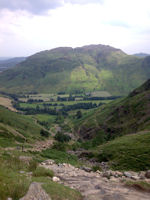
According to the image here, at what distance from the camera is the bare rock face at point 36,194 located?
12500 millimetres

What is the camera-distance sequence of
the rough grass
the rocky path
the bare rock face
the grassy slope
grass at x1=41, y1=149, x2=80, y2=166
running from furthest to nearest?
1. the grassy slope
2. grass at x1=41, y1=149, x2=80, y2=166
3. the rough grass
4. the rocky path
5. the bare rock face

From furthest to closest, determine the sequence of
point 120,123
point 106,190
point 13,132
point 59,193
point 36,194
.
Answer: point 120,123 < point 13,132 < point 106,190 < point 59,193 < point 36,194

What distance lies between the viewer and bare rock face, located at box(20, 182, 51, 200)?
1250 centimetres

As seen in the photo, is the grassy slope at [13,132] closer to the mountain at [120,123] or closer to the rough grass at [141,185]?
→ the rough grass at [141,185]

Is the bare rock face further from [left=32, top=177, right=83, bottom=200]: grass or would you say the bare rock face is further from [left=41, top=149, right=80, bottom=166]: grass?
[left=41, top=149, right=80, bottom=166]: grass

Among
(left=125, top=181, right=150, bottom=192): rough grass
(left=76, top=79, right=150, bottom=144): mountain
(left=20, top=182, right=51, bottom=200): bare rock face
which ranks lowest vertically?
(left=76, top=79, right=150, bottom=144): mountain

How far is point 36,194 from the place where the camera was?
→ 12.9m

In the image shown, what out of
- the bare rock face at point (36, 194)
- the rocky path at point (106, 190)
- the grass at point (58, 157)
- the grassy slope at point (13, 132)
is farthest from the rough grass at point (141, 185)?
the grassy slope at point (13, 132)

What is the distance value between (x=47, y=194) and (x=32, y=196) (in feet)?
4.08

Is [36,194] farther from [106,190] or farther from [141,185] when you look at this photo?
[141,185]

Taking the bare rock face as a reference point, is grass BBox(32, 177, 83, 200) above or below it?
below

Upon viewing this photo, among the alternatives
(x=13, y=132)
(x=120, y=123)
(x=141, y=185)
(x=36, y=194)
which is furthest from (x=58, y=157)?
(x=120, y=123)

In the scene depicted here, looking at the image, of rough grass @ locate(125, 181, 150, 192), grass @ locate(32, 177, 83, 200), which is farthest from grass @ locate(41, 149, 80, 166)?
grass @ locate(32, 177, 83, 200)

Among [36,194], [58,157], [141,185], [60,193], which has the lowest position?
[58,157]
